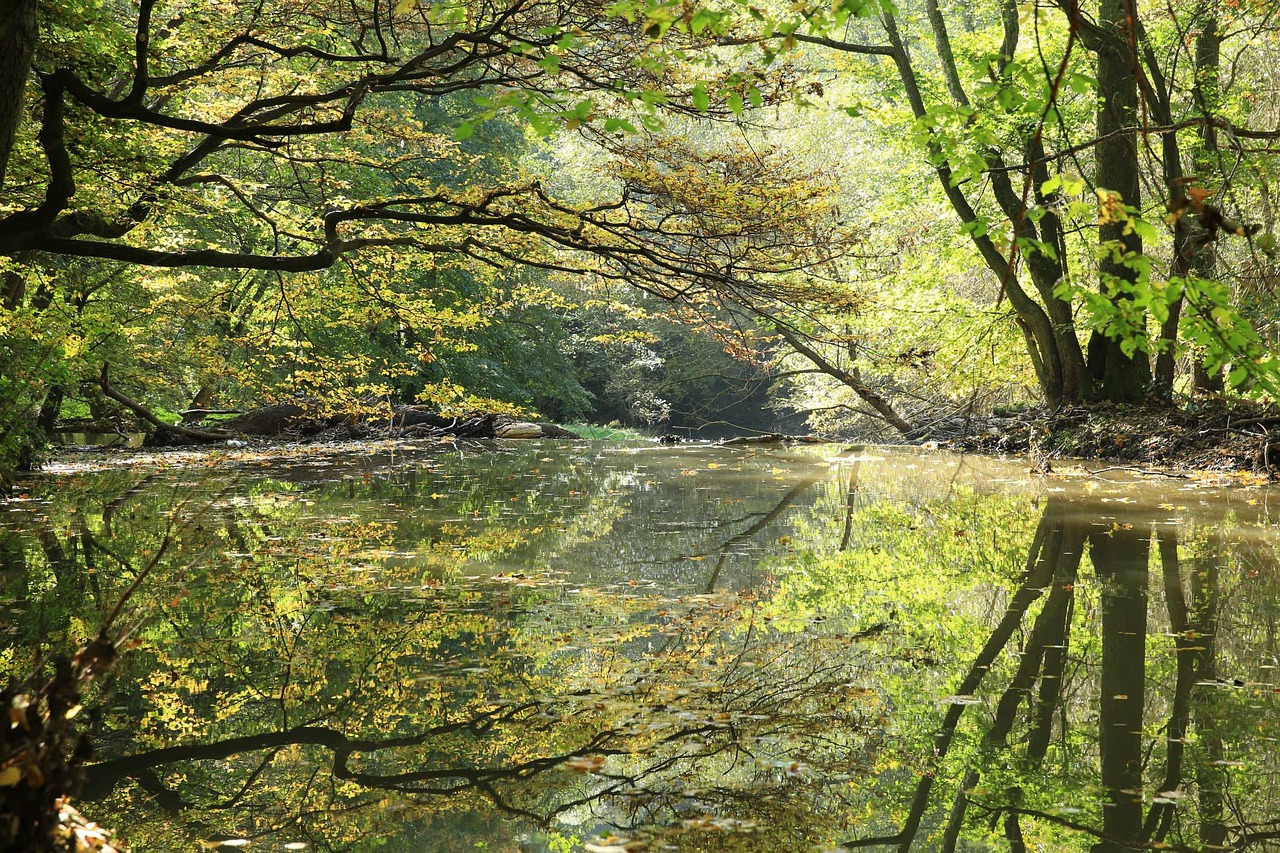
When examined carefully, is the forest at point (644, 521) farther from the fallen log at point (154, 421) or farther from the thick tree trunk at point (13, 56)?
the fallen log at point (154, 421)

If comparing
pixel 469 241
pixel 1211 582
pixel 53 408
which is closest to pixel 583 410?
pixel 53 408

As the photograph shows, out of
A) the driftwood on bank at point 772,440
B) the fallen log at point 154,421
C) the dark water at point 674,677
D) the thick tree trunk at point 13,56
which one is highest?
the thick tree trunk at point 13,56

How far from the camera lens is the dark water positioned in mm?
2643

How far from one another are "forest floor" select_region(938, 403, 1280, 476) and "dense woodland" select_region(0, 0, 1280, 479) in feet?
1.99

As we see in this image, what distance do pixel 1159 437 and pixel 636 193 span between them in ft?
25.1

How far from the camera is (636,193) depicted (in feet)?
31.5

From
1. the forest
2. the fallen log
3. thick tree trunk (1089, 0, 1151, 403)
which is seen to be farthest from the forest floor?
the fallen log

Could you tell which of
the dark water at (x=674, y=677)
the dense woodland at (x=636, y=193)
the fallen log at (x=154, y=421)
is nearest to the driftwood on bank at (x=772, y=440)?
the dense woodland at (x=636, y=193)

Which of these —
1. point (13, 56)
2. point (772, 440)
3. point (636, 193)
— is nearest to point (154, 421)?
point (636, 193)

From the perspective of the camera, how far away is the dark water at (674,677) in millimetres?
2643

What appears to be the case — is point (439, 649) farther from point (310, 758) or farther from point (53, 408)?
point (53, 408)

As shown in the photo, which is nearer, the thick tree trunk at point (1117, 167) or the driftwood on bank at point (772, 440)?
the thick tree trunk at point (1117, 167)

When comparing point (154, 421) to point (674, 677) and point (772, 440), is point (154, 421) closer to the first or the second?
point (772, 440)

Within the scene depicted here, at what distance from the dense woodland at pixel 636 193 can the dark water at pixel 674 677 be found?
1.32 m
